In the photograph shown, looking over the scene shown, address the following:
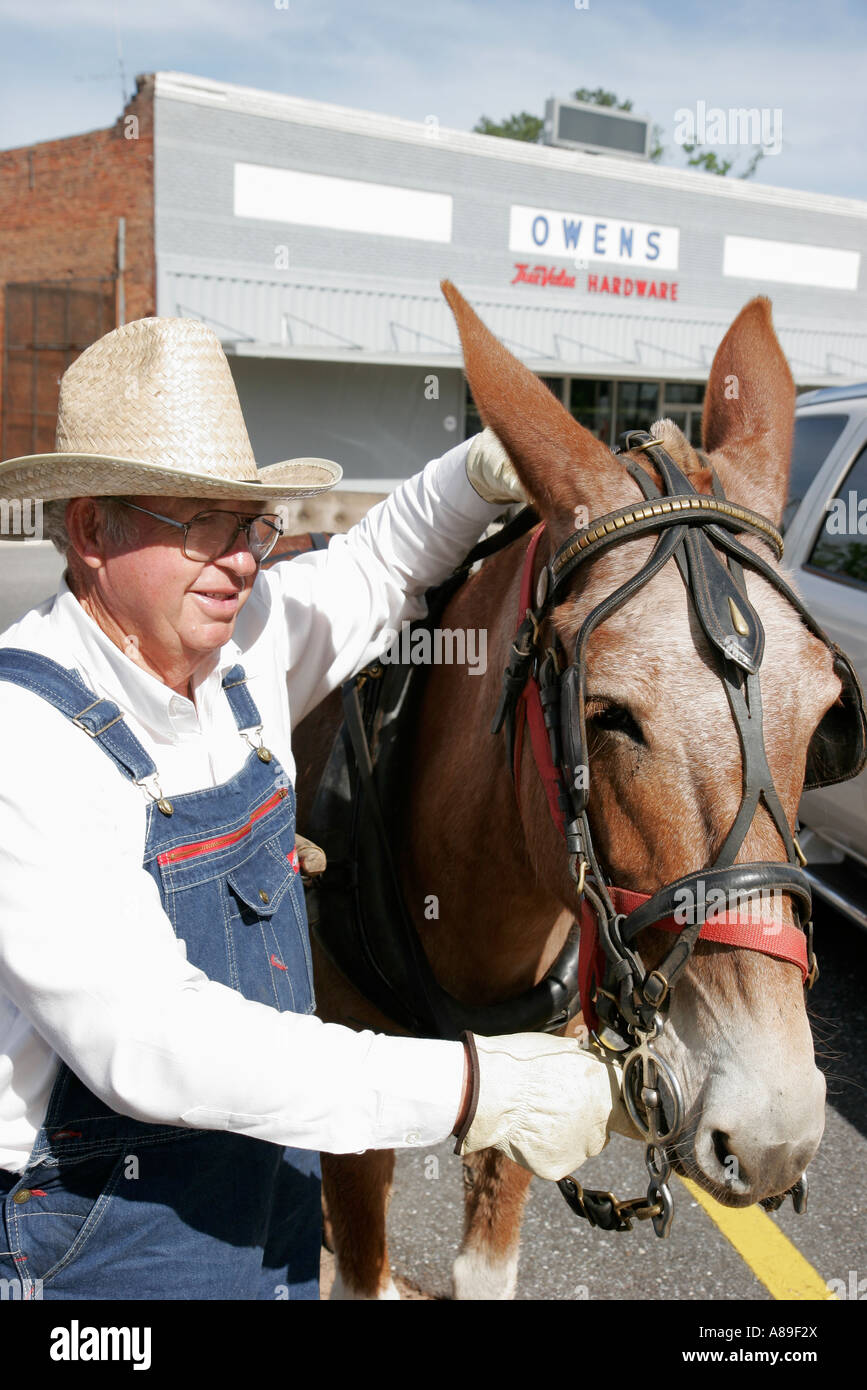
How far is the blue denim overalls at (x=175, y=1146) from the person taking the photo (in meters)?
1.50

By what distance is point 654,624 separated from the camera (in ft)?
5.04

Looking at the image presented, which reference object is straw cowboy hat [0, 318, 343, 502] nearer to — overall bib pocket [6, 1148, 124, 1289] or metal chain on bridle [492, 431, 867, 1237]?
metal chain on bridle [492, 431, 867, 1237]

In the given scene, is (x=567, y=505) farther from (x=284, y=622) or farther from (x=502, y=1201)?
(x=502, y=1201)

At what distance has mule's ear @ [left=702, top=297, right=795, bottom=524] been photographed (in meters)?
1.89

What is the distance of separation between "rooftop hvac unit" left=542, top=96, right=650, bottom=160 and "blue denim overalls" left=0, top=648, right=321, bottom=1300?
23929 millimetres

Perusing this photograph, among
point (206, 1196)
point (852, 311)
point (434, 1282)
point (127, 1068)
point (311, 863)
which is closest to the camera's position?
point (127, 1068)

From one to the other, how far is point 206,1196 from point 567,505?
4.26ft

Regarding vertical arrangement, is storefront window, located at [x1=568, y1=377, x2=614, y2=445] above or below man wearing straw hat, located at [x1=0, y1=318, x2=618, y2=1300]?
above

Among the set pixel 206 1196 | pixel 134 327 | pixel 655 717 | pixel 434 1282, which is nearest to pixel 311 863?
pixel 206 1196

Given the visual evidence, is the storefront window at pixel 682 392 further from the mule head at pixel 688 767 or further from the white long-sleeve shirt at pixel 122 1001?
the white long-sleeve shirt at pixel 122 1001

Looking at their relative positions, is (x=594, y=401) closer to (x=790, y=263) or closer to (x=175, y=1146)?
(x=790, y=263)

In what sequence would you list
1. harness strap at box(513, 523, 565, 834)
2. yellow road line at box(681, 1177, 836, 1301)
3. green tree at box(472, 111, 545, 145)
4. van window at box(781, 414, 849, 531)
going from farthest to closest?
green tree at box(472, 111, 545, 145) < van window at box(781, 414, 849, 531) < yellow road line at box(681, 1177, 836, 1301) < harness strap at box(513, 523, 565, 834)

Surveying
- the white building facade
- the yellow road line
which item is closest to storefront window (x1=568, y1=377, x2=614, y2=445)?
the white building facade

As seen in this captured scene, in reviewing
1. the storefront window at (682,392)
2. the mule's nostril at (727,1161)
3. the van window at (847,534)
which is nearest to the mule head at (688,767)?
the mule's nostril at (727,1161)
